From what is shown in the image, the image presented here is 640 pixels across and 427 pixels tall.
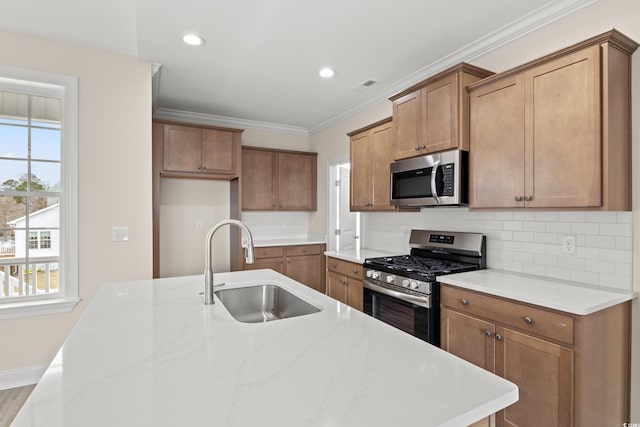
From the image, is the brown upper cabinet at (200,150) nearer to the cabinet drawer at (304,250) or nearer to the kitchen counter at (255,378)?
the cabinet drawer at (304,250)

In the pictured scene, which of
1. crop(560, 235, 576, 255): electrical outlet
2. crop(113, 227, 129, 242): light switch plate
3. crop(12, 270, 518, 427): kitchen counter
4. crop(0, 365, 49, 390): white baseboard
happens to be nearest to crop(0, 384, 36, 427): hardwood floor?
crop(0, 365, 49, 390): white baseboard

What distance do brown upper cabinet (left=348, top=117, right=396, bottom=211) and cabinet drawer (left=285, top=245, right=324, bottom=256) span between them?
1128mm

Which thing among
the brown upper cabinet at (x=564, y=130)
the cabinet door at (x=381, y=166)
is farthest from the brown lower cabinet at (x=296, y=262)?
the brown upper cabinet at (x=564, y=130)

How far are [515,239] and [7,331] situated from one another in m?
3.90

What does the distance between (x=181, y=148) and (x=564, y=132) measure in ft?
11.8

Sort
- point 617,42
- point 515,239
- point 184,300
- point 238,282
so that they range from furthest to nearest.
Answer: point 515,239
point 238,282
point 617,42
point 184,300

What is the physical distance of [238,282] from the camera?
1956mm

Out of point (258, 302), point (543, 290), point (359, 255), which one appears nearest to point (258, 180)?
point (359, 255)

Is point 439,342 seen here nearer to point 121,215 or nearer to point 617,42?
point 617,42

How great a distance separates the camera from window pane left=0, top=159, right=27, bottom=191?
2.70m

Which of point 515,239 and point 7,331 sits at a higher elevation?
point 515,239

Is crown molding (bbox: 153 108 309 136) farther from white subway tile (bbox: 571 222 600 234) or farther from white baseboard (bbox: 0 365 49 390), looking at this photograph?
white subway tile (bbox: 571 222 600 234)

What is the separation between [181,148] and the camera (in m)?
3.88

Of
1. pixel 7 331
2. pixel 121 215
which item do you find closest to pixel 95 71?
pixel 121 215
